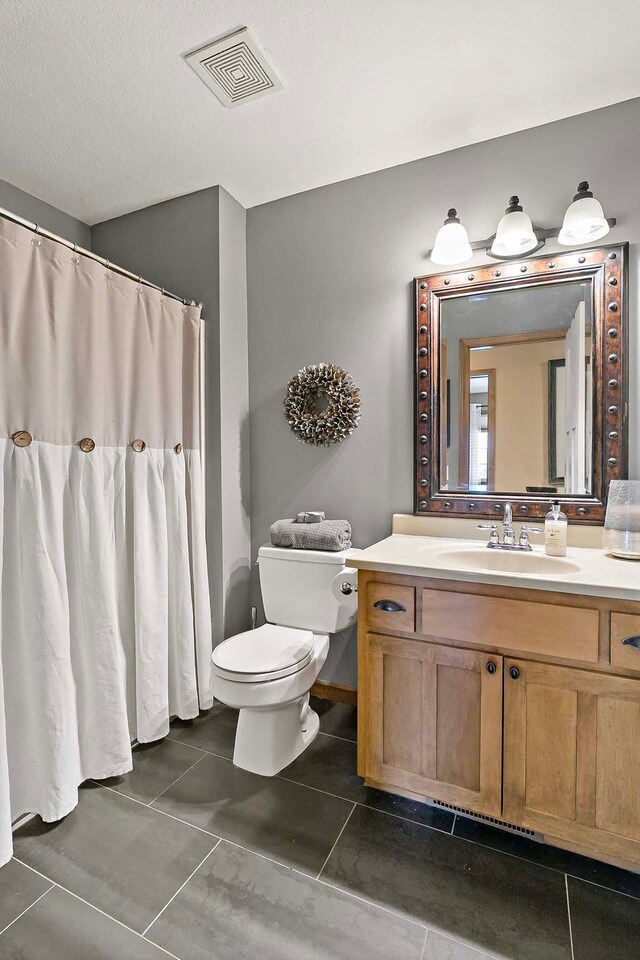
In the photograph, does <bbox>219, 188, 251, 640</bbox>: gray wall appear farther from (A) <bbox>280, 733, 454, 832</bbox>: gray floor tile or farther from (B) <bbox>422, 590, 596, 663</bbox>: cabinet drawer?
(B) <bbox>422, 590, 596, 663</bbox>: cabinet drawer

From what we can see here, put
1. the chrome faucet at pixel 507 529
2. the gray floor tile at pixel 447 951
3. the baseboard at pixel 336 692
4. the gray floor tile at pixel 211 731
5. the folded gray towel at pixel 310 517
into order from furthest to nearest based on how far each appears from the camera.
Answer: the baseboard at pixel 336 692 → the folded gray towel at pixel 310 517 → the gray floor tile at pixel 211 731 → the chrome faucet at pixel 507 529 → the gray floor tile at pixel 447 951

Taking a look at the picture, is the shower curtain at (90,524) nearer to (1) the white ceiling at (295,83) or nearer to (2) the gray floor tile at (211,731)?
(2) the gray floor tile at (211,731)

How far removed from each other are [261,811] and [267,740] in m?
0.23

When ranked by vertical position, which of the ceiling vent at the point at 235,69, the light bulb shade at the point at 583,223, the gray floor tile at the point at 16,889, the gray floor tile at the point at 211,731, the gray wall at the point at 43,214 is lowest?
the gray floor tile at the point at 16,889

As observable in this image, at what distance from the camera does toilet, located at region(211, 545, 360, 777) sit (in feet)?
5.39

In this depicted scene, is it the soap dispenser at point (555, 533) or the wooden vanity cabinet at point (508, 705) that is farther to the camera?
the soap dispenser at point (555, 533)

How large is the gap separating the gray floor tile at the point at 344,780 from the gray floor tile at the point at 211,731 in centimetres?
30

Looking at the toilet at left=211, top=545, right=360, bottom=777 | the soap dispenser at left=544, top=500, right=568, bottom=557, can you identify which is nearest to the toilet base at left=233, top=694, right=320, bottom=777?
the toilet at left=211, top=545, right=360, bottom=777

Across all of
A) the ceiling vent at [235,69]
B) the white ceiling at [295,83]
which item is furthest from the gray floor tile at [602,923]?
the ceiling vent at [235,69]

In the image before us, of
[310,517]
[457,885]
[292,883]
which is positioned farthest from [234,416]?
[457,885]

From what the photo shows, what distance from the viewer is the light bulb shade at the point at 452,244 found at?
177cm

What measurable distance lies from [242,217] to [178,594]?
1835 mm

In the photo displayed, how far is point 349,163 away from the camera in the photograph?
2.01m

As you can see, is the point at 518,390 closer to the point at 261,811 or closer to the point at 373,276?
the point at 373,276
